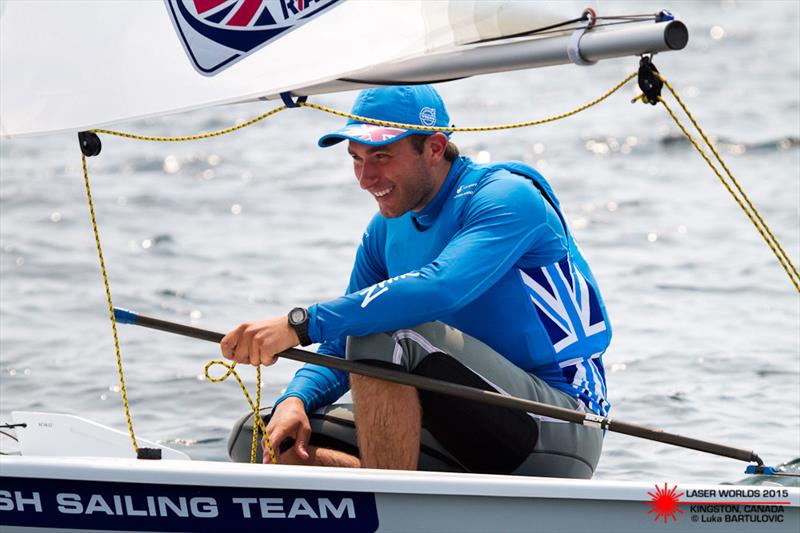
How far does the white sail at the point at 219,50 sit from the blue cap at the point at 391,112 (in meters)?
0.12

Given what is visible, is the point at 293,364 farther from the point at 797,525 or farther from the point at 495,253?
the point at 797,525

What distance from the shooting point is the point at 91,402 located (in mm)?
6047

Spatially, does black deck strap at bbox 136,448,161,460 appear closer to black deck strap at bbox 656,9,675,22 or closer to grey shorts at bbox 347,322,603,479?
grey shorts at bbox 347,322,603,479

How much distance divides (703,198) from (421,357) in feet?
25.7

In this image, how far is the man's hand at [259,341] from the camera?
10.6ft

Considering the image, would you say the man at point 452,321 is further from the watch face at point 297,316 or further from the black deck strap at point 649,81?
the black deck strap at point 649,81

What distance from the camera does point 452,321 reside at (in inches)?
142

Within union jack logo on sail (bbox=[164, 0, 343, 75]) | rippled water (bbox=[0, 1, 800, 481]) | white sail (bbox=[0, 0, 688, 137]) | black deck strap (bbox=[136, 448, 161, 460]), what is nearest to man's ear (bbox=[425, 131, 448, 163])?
white sail (bbox=[0, 0, 688, 137])

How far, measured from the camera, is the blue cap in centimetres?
356

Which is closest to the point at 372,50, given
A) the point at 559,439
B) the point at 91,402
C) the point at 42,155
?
the point at 559,439

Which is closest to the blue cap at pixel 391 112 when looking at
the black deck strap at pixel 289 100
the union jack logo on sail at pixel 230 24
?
the black deck strap at pixel 289 100

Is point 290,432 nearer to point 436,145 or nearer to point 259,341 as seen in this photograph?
point 259,341

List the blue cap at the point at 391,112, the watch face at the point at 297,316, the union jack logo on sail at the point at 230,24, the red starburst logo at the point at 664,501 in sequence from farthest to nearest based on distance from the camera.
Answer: the blue cap at the point at 391,112 → the union jack logo on sail at the point at 230,24 → the watch face at the point at 297,316 → the red starburst logo at the point at 664,501

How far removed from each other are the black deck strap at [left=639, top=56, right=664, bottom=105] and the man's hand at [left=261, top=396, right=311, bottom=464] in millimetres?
1223
